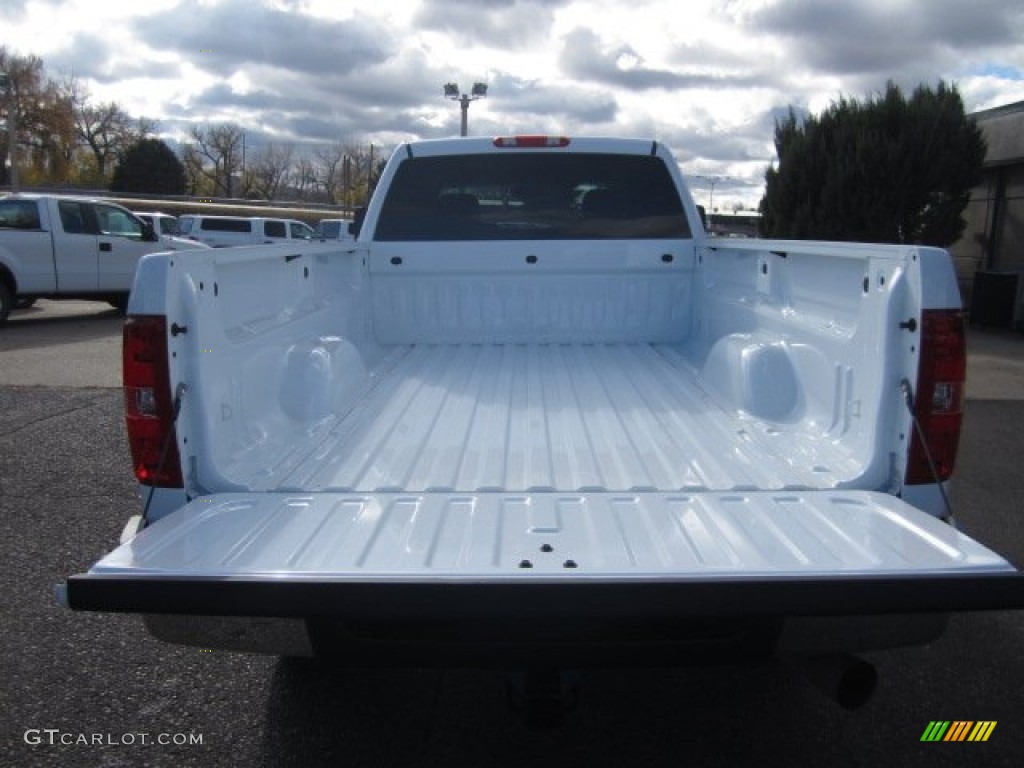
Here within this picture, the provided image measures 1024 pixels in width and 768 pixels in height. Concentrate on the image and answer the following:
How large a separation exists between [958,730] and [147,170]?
6804 cm

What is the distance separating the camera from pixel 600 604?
2076 mm

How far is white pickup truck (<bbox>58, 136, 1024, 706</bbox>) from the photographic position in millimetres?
2111

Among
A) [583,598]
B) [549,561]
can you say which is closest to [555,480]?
[549,561]

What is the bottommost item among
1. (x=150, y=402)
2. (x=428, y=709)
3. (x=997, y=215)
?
(x=428, y=709)

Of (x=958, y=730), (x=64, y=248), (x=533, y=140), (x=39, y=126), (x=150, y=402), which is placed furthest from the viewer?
(x=39, y=126)

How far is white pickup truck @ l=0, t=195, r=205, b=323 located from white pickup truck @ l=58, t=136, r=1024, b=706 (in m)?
12.8

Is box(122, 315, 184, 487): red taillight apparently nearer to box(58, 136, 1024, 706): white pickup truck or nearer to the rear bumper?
box(58, 136, 1024, 706): white pickup truck

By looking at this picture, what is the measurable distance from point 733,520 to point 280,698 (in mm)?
1921

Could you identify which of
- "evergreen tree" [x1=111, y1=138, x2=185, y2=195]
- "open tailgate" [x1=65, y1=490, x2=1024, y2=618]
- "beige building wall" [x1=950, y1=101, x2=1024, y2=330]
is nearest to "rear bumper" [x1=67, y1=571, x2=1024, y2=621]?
"open tailgate" [x1=65, y1=490, x2=1024, y2=618]

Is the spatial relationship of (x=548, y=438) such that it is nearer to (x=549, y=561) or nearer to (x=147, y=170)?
(x=549, y=561)

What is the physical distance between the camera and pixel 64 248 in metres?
15.5

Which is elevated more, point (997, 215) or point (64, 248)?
point (997, 215)

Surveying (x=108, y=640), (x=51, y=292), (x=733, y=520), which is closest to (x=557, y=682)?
(x=733, y=520)

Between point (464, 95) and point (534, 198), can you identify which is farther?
point (464, 95)
